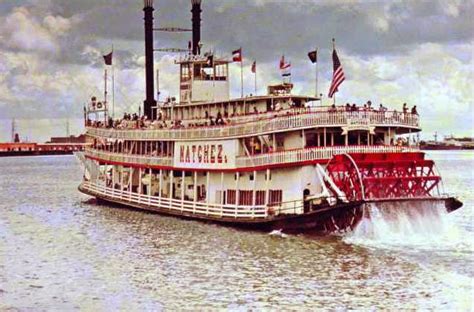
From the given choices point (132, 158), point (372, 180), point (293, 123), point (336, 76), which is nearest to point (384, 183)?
point (372, 180)

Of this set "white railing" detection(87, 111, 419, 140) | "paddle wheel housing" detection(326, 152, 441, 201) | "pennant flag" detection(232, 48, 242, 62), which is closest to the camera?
"paddle wheel housing" detection(326, 152, 441, 201)

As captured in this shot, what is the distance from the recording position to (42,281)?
2208cm

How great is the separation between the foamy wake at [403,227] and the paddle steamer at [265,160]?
260 mm

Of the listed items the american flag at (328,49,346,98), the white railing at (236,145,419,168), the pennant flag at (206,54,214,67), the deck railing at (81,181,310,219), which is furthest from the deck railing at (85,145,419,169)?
the pennant flag at (206,54,214,67)

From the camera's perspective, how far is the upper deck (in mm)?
28375

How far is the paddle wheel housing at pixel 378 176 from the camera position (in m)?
26.8

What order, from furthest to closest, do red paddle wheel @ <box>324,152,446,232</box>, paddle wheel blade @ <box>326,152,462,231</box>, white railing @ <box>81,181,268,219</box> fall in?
white railing @ <box>81,181,268,219</box>, red paddle wheel @ <box>324,152,446,232</box>, paddle wheel blade @ <box>326,152,462,231</box>

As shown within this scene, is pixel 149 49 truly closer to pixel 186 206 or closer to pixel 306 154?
pixel 186 206

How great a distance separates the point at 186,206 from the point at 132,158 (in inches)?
278

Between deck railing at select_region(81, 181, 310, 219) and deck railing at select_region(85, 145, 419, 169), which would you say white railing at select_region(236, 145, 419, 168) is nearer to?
deck railing at select_region(85, 145, 419, 169)

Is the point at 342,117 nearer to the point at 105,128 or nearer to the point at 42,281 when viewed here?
the point at 42,281

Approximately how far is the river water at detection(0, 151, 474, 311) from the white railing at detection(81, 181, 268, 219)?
1.94ft

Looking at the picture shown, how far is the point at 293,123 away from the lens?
2883 cm

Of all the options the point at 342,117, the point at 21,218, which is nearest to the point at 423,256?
the point at 342,117
